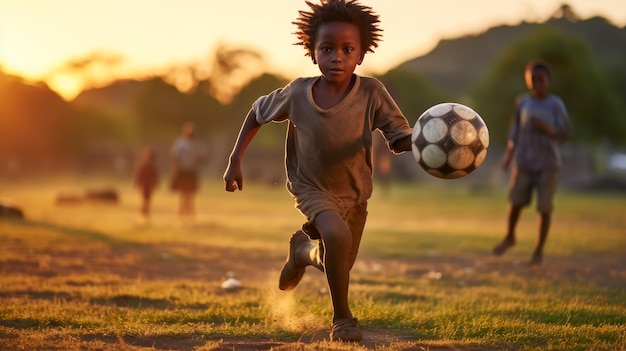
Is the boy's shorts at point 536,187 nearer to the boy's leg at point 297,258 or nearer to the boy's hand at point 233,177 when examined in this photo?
the boy's leg at point 297,258

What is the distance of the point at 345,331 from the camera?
464 cm

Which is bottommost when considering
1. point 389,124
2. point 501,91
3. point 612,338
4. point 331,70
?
point 612,338

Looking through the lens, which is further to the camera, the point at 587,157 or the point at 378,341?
the point at 587,157

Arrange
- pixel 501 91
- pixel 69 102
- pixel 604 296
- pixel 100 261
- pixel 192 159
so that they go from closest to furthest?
1. pixel 604 296
2. pixel 100 261
3. pixel 192 159
4. pixel 501 91
5. pixel 69 102

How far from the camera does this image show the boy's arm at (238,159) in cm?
524

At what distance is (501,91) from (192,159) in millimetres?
29295

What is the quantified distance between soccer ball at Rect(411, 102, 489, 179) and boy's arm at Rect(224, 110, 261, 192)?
1117 millimetres

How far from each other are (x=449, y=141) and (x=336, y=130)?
0.71m

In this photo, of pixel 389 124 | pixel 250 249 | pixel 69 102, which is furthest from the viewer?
pixel 69 102

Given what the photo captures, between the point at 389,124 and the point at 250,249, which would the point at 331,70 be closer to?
the point at 389,124

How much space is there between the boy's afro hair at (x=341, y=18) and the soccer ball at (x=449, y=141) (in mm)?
625

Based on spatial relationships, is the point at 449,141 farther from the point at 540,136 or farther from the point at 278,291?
the point at 540,136

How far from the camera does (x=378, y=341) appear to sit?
473 cm

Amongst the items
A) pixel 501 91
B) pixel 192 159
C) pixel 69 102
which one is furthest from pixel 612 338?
pixel 69 102
